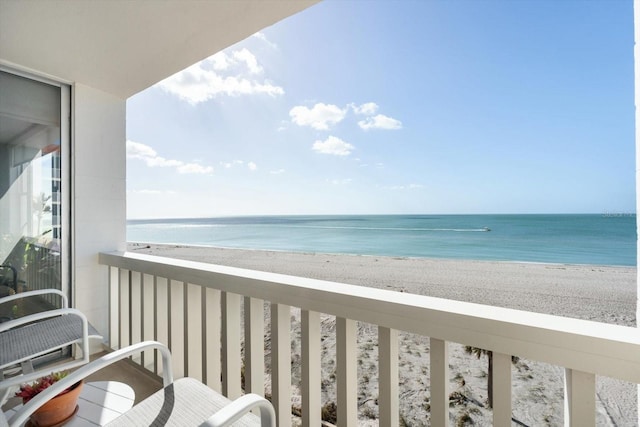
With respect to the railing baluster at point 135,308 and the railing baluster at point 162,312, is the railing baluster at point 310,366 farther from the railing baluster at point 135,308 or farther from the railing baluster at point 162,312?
the railing baluster at point 135,308

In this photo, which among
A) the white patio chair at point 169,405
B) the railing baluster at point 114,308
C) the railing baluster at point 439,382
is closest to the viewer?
the white patio chair at point 169,405

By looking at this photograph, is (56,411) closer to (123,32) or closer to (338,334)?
(338,334)

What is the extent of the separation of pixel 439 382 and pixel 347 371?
1.05 feet

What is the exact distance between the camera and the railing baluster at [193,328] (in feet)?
5.48

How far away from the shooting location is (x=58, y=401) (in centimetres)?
104

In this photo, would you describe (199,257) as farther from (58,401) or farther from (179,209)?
(179,209)

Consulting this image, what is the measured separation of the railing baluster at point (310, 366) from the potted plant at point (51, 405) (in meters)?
0.84

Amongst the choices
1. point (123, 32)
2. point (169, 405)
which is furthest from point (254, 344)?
point (123, 32)

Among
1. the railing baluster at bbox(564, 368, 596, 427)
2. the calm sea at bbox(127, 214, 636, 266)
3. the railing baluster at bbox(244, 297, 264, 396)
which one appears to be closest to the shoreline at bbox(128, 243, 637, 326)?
the calm sea at bbox(127, 214, 636, 266)


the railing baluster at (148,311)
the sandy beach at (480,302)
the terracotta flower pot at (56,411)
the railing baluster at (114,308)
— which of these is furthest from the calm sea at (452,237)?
the terracotta flower pot at (56,411)

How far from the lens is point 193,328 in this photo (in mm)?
1676

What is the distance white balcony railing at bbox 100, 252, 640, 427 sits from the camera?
28.9 inches

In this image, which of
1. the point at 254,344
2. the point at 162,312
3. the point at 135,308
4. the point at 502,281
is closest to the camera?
the point at 254,344

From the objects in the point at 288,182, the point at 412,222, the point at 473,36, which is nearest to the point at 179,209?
the point at 288,182
